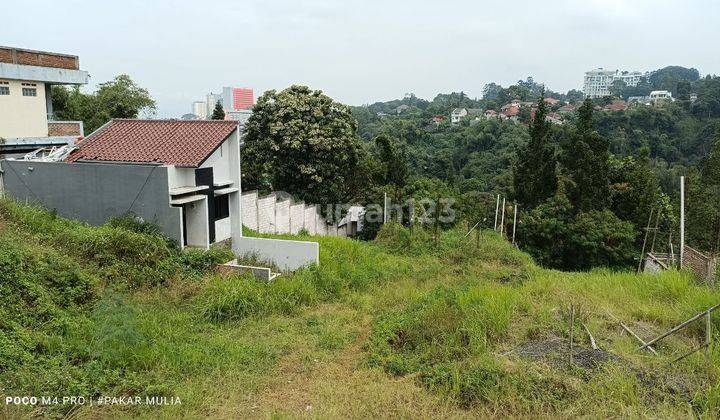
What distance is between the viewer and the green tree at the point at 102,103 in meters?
23.5

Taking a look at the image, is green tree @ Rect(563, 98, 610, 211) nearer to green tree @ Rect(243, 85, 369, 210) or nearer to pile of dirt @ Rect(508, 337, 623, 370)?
green tree @ Rect(243, 85, 369, 210)

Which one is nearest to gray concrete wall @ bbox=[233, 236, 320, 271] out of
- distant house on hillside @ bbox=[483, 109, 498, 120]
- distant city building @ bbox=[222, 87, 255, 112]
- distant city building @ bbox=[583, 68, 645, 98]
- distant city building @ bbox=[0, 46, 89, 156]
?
distant city building @ bbox=[0, 46, 89, 156]

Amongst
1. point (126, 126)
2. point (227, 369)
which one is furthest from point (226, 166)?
point (227, 369)

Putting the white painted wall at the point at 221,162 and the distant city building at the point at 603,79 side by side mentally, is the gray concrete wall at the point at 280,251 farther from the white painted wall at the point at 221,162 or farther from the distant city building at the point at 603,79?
the distant city building at the point at 603,79

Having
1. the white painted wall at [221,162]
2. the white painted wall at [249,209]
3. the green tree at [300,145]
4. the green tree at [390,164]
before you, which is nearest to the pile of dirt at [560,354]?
the white painted wall at [221,162]

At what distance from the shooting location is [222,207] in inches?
499

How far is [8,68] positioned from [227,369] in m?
14.8

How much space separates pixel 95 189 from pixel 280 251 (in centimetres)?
448

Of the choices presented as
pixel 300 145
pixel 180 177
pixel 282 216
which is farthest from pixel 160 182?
pixel 300 145

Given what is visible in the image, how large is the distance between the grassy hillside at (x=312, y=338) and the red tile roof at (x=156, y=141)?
1.88 metres

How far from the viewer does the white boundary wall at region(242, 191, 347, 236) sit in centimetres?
1530

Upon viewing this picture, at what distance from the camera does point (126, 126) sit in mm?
13039

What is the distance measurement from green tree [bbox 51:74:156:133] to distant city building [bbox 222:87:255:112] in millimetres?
37300

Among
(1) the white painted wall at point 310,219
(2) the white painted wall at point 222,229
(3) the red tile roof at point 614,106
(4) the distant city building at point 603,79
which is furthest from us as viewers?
(4) the distant city building at point 603,79
